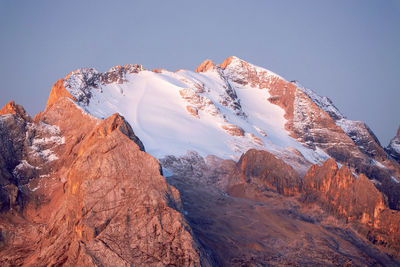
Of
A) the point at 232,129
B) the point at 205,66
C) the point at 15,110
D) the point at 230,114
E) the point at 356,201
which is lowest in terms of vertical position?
the point at 356,201

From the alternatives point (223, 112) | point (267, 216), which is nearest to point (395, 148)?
point (223, 112)

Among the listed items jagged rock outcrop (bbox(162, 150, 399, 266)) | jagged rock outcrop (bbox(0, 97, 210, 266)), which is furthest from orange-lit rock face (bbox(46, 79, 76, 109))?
jagged rock outcrop (bbox(0, 97, 210, 266))

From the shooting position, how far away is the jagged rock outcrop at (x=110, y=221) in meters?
28.2

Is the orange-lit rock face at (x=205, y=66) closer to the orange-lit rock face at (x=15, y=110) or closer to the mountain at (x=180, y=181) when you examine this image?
the mountain at (x=180, y=181)

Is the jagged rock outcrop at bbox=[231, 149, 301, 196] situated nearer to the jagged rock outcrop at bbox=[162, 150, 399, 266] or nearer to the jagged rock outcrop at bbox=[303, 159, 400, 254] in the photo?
the jagged rock outcrop at bbox=[162, 150, 399, 266]

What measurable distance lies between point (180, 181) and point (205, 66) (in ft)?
196

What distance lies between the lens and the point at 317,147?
87625 mm

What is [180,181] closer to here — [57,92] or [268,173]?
[268,173]

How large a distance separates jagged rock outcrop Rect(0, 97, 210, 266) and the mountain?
88 millimetres

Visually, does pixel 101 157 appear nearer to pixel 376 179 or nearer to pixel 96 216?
pixel 96 216

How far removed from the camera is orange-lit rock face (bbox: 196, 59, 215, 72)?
106 m

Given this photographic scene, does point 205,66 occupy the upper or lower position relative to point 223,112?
upper

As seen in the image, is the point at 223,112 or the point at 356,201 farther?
the point at 223,112

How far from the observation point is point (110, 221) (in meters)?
30.1
